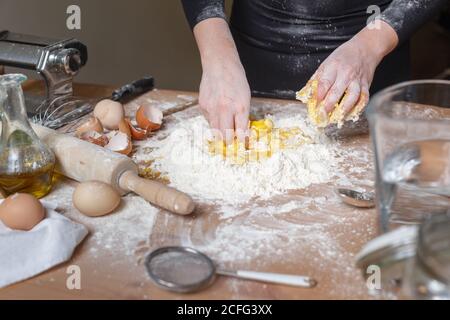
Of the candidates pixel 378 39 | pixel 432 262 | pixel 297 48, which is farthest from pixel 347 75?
pixel 432 262

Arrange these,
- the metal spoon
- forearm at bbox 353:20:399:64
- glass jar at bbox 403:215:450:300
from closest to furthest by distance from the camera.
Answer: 1. glass jar at bbox 403:215:450:300
2. the metal spoon
3. forearm at bbox 353:20:399:64

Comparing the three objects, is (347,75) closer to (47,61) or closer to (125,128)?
(125,128)

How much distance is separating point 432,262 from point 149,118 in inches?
34.6

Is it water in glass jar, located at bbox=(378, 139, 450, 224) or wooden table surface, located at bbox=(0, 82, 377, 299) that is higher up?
water in glass jar, located at bbox=(378, 139, 450, 224)

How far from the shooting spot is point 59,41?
147 cm

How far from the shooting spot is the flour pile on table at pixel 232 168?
110 cm

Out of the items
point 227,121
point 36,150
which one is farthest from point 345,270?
point 36,150

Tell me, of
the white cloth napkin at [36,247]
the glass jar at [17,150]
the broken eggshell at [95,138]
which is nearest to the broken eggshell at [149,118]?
the broken eggshell at [95,138]

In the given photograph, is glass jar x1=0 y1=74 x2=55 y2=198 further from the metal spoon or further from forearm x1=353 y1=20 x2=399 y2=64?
forearm x1=353 y1=20 x2=399 y2=64

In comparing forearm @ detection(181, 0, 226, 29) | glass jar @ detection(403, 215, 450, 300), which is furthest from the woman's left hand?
glass jar @ detection(403, 215, 450, 300)

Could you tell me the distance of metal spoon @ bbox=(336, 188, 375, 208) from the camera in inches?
40.4

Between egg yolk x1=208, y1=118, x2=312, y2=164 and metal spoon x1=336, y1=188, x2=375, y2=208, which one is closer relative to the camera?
metal spoon x1=336, y1=188, x2=375, y2=208

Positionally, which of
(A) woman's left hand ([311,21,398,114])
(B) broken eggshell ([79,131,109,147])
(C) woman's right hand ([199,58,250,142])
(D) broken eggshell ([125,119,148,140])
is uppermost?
(A) woman's left hand ([311,21,398,114])

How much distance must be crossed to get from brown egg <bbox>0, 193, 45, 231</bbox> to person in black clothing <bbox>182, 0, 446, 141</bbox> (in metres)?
0.46
